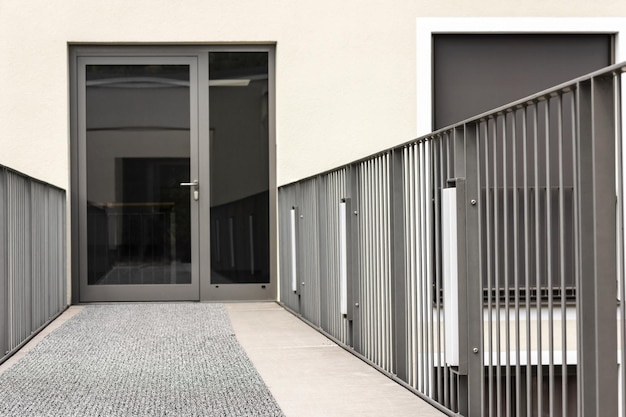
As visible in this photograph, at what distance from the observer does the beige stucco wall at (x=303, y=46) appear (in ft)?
28.9

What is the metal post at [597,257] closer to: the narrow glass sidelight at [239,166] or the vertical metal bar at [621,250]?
the vertical metal bar at [621,250]

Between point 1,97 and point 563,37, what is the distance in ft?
18.2

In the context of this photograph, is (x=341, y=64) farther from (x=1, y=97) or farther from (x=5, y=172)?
(x=5, y=172)

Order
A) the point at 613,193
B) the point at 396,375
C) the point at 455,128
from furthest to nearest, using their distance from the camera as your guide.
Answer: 1. the point at 396,375
2. the point at 455,128
3. the point at 613,193

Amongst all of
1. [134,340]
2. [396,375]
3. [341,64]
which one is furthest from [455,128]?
[341,64]

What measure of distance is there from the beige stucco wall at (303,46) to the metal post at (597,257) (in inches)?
264

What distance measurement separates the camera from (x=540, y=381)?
8.41ft

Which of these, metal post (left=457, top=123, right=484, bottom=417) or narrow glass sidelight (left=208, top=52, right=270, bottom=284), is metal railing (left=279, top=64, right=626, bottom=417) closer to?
metal post (left=457, top=123, right=484, bottom=417)

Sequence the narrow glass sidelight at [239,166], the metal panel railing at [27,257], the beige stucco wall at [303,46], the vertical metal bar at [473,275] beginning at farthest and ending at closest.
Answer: the narrow glass sidelight at [239,166]
the beige stucco wall at [303,46]
the metal panel railing at [27,257]
the vertical metal bar at [473,275]

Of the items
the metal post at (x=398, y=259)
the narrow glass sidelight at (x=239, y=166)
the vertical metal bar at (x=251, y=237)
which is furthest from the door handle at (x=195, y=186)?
the metal post at (x=398, y=259)

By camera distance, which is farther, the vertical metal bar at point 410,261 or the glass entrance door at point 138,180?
the glass entrance door at point 138,180

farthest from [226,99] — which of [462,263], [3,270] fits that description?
[462,263]

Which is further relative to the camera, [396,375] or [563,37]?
[563,37]

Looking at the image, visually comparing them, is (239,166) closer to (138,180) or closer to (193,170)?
(193,170)
